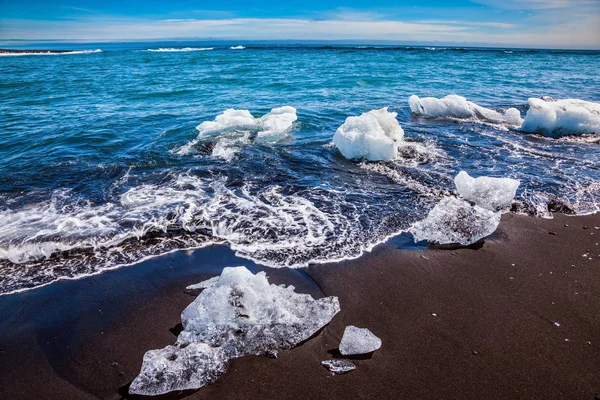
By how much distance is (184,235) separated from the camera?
→ 4.65m

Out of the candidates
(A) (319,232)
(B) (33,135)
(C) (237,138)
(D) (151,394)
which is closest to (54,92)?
(B) (33,135)

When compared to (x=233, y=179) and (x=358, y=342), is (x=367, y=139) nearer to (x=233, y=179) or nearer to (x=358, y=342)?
(x=233, y=179)

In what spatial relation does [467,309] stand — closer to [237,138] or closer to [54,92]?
[237,138]

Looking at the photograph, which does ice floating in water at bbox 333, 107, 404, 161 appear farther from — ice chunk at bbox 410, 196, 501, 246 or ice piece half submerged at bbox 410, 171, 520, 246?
ice chunk at bbox 410, 196, 501, 246

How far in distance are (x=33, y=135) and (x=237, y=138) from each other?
553 cm

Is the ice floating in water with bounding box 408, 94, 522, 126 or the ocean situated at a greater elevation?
the ice floating in water with bounding box 408, 94, 522, 126

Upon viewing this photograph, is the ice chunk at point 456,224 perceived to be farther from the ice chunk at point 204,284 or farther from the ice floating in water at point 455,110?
the ice floating in water at point 455,110

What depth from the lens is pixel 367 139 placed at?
7168 mm

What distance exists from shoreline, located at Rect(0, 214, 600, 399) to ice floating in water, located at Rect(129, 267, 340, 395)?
0.39ft

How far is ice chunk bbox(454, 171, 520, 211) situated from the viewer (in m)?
5.20

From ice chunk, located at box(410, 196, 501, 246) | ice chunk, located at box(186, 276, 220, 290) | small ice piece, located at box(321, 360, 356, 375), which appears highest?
ice chunk, located at box(410, 196, 501, 246)

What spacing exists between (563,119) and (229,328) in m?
9.96

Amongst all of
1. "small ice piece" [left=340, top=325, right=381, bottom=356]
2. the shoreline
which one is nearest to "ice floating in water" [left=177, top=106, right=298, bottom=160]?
the shoreline

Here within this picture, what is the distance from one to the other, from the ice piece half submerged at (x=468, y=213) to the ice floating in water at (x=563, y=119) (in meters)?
5.07
